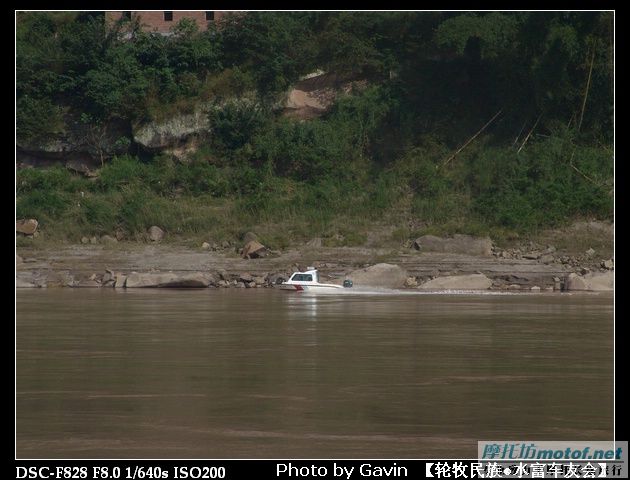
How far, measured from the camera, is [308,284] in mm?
32344

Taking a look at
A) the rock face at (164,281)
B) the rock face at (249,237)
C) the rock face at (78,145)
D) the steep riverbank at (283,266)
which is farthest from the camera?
the rock face at (78,145)

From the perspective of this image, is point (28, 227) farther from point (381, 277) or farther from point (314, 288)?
point (381, 277)

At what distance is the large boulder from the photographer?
37094 millimetres

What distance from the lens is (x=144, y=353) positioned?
1686cm

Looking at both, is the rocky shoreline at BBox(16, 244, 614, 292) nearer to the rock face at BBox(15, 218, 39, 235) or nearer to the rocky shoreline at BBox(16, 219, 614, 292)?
the rocky shoreline at BBox(16, 219, 614, 292)

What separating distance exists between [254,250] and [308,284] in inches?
204

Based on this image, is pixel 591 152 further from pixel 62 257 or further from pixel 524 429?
pixel 524 429

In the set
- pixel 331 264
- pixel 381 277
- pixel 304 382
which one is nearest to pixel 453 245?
pixel 331 264

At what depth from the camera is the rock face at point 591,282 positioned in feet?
106

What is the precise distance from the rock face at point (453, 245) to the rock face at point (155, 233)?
30.0ft

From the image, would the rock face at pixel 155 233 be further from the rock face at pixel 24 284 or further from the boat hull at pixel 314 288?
the boat hull at pixel 314 288

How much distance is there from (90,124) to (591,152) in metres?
20.2

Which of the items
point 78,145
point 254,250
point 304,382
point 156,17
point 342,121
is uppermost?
point 156,17

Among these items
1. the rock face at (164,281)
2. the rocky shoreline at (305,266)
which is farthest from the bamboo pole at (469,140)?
the rock face at (164,281)
